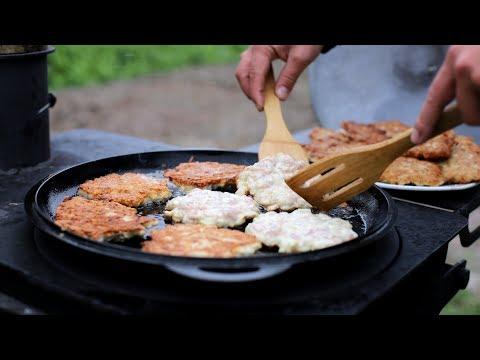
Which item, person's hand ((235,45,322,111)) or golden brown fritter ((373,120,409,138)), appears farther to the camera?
golden brown fritter ((373,120,409,138))

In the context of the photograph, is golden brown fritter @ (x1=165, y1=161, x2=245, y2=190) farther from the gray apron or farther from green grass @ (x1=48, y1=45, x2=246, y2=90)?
green grass @ (x1=48, y1=45, x2=246, y2=90)

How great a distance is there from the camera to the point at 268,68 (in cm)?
334

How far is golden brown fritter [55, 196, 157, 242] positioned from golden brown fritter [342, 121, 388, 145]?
6.69 feet

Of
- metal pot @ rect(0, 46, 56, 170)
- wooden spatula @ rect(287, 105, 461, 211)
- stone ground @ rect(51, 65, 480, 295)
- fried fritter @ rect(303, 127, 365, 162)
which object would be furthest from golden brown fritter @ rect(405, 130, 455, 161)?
stone ground @ rect(51, 65, 480, 295)

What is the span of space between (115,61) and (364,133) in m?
10.2

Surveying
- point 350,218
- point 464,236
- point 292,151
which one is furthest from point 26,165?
point 464,236

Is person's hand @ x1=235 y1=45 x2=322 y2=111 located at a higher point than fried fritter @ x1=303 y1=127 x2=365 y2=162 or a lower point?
higher

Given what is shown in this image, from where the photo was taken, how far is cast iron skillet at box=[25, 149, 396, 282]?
6.06 ft

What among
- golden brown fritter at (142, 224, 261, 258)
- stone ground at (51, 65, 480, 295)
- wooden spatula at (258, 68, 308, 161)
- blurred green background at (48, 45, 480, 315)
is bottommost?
stone ground at (51, 65, 480, 295)

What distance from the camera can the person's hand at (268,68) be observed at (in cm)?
329

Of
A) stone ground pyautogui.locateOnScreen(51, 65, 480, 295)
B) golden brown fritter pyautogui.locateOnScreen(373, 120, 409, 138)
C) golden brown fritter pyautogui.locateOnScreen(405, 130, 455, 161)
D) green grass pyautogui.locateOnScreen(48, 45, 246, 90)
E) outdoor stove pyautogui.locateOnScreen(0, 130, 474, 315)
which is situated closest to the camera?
outdoor stove pyautogui.locateOnScreen(0, 130, 474, 315)

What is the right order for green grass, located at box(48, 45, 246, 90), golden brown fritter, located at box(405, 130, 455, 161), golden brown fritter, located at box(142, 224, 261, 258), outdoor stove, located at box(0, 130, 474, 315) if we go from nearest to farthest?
1. outdoor stove, located at box(0, 130, 474, 315)
2. golden brown fritter, located at box(142, 224, 261, 258)
3. golden brown fritter, located at box(405, 130, 455, 161)
4. green grass, located at box(48, 45, 246, 90)

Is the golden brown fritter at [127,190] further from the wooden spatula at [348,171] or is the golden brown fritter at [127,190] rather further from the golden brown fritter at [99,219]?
the wooden spatula at [348,171]

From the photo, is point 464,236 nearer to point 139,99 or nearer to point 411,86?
point 411,86
